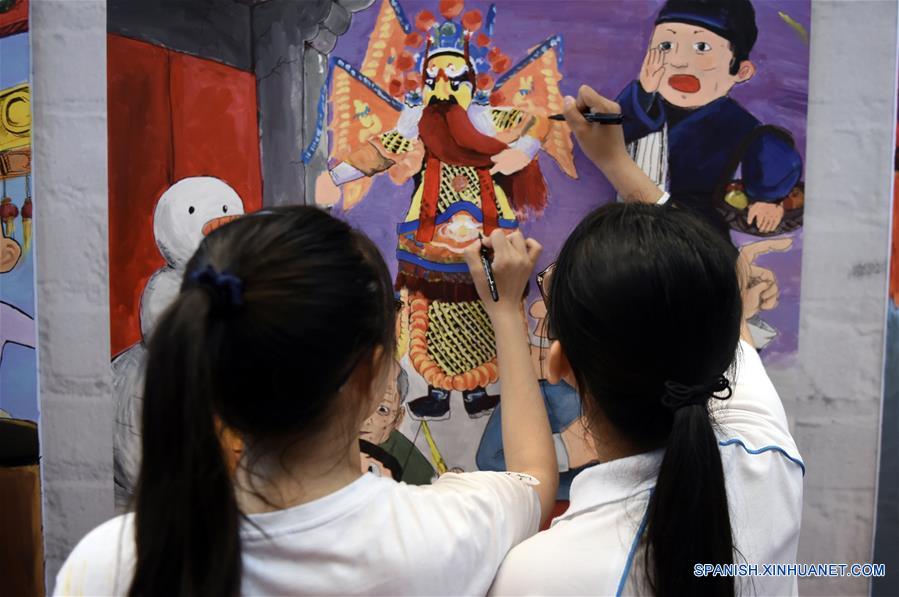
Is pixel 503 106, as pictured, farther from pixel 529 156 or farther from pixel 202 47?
pixel 202 47

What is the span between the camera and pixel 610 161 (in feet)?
3.81

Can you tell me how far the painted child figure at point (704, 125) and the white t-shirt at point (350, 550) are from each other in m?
0.72

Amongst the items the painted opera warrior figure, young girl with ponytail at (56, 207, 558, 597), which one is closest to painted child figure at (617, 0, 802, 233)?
the painted opera warrior figure

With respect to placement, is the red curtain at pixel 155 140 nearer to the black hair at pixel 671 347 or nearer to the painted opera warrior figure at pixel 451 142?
the painted opera warrior figure at pixel 451 142

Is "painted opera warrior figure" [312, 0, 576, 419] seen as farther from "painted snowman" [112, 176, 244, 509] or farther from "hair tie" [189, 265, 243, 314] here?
"hair tie" [189, 265, 243, 314]

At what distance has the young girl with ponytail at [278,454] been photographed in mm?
675

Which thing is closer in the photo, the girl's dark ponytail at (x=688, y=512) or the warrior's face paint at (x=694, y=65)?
the girl's dark ponytail at (x=688, y=512)

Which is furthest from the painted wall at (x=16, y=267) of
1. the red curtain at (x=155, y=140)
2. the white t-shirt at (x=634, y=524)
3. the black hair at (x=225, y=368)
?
the white t-shirt at (x=634, y=524)

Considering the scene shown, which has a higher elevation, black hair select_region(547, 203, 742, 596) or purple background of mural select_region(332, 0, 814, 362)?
purple background of mural select_region(332, 0, 814, 362)

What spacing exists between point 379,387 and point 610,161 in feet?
2.01

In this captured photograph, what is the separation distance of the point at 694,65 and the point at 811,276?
426 millimetres

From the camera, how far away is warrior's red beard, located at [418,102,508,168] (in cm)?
119

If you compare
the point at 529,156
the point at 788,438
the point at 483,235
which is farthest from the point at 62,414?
the point at 788,438

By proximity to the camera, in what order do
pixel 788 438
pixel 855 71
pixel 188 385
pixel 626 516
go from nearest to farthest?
1. pixel 188 385
2. pixel 626 516
3. pixel 788 438
4. pixel 855 71
